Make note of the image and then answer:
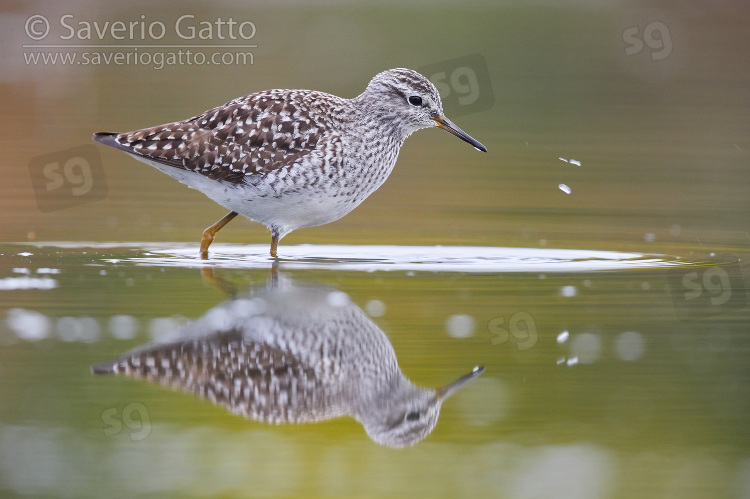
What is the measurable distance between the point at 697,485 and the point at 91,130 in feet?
41.9

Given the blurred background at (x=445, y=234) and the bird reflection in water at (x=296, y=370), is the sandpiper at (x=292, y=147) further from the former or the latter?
the bird reflection in water at (x=296, y=370)

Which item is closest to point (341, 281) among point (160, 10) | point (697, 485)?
point (697, 485)

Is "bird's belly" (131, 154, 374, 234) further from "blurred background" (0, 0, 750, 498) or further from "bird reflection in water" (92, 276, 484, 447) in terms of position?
"bird reflection in water" (92, 276, 484, 447)

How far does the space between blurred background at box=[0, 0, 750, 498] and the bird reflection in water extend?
0.38 ft

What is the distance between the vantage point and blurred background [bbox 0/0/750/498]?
17.2 ft

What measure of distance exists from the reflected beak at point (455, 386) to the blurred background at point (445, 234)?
8cm

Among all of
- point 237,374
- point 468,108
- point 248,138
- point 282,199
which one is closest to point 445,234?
point 282,199

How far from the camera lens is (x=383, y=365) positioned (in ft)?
20.8

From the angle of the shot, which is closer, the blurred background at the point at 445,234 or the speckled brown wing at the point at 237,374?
the blurred background at the point at 445,234

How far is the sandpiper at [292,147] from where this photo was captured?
9.73 meters

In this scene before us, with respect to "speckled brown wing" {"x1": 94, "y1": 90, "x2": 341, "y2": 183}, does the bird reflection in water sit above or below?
below

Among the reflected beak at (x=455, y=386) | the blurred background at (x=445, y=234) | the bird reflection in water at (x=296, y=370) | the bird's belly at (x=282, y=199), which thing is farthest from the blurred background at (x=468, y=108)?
the reflected beak at (x=455, y=386)

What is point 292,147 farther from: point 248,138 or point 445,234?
point 445,234

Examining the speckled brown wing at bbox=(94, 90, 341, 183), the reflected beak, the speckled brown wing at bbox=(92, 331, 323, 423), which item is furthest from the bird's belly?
the reflected beak
